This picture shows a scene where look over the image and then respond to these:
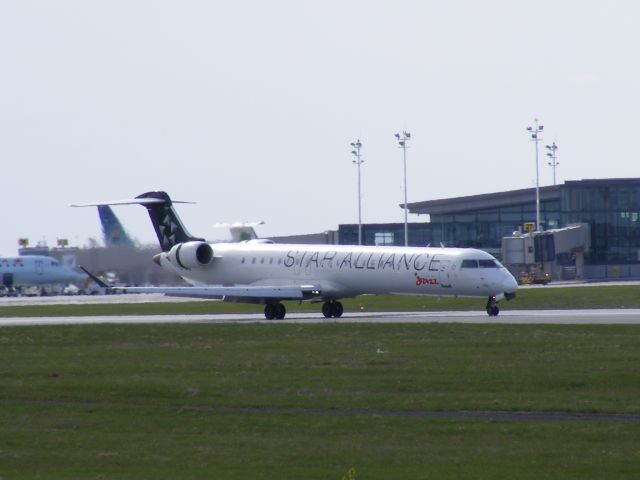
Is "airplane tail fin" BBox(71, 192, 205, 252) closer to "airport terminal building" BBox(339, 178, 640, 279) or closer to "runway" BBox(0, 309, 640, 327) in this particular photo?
"runway" BBox(0, 309, 640, 327)

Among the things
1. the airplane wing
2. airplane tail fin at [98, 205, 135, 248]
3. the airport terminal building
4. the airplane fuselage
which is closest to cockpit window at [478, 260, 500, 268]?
the airplane fuselage

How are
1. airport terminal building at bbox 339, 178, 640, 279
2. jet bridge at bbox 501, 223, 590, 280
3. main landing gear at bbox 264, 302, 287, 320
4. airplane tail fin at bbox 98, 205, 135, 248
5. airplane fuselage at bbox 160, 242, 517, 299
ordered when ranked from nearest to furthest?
airplane fuselage at bbox 160, 242, 517, 299 → main landing gear at bbox 264, 302, 287, 320 → airplane tail fin at bbox 98, 205, 135, 248 → jet bridge at bbox 501, 223, 590, 280 → airport terminal building at bbox 339, 178, 640, 279

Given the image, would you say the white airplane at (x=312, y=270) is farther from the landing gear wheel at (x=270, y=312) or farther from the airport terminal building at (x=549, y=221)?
the airport terminal building at (x=549, y=221)

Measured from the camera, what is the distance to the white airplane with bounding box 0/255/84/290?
10406cm

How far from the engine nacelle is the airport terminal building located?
151 feet

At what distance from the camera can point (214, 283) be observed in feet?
193

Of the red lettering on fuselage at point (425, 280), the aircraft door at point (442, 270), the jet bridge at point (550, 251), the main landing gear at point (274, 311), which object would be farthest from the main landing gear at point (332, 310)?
the jet bridge at point (550, 251)
